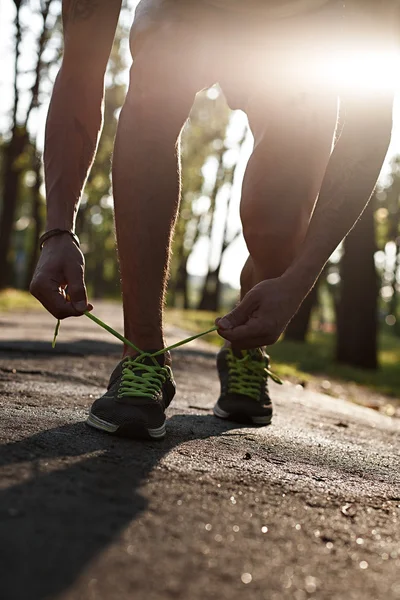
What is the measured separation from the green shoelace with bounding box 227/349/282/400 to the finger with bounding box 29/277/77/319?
2.97ft

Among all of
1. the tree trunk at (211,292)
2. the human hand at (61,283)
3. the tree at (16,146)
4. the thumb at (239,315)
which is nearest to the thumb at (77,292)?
the human hand at (61,283)

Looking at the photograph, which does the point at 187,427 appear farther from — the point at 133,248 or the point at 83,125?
the point at 83,125

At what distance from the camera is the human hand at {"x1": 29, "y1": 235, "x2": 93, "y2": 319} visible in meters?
1.74

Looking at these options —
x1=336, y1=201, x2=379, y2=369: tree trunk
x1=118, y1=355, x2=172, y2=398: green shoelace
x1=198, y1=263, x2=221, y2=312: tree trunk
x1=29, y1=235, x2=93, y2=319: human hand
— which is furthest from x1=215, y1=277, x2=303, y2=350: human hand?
x1=198, y1=263, x2=221, y2=312: tree trunk

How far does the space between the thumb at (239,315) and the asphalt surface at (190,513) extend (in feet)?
1.11

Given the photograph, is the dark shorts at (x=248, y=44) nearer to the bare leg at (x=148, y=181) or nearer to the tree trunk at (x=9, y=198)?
the bare leg at (x=148, y=181)

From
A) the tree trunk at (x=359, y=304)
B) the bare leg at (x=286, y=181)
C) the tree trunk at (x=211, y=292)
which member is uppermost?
the bare leg at (x=286, y=181)

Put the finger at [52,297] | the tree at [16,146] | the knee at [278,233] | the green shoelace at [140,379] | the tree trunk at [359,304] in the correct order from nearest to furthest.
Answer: the finger at [52,297], the green shoelace at [140,379], the knee at [278,233], the tree trunk at [359,304], the tree at [16,146]

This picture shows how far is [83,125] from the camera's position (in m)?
2.21

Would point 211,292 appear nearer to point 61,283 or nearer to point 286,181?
point 286,181

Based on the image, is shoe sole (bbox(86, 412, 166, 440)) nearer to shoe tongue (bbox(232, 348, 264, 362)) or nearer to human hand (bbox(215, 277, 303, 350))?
human hand (bbox(215, 277, 303, 350))

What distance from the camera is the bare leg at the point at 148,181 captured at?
1.99 meters

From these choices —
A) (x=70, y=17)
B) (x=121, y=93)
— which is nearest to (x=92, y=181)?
(x=121, y=93)

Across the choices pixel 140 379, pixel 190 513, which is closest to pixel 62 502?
pixel 190 513
